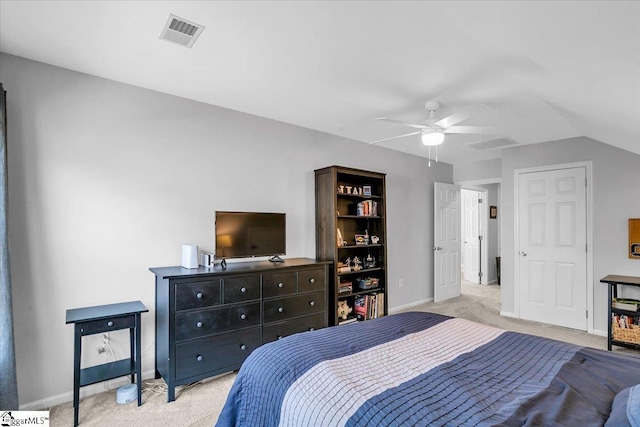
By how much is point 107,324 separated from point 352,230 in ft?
9.70

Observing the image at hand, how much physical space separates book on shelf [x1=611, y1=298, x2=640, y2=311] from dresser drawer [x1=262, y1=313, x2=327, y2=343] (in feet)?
10.5

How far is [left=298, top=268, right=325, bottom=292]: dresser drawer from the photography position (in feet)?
10.6

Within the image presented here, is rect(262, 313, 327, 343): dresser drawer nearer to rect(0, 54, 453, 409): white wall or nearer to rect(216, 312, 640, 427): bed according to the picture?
rect(0, 54, 453, 409): white wall

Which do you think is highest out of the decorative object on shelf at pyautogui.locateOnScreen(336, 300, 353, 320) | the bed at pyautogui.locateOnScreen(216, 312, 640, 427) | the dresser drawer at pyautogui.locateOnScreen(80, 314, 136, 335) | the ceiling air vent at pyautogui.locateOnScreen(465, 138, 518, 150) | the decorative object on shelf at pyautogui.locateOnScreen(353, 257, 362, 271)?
the ceiling air vent at pyautogui.locateOnScreen(465, 138, 518, 150)

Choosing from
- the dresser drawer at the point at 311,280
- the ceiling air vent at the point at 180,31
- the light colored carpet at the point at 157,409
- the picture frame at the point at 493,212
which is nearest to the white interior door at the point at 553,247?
the picture frame at the point at 493,212

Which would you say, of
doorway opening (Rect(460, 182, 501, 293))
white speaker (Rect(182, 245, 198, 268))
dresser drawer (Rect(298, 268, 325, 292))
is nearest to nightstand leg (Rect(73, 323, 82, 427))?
white speaker (Rect(182, 245, 198, 268))

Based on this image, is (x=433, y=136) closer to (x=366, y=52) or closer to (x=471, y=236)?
(x=366, y=52)

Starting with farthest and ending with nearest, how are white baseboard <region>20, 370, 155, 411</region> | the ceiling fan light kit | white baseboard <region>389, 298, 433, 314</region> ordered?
white baseboard <region>389, 298, 433, 314</region>
the ceiling fan light kit
white baseboard <region>20, 370, 155, 411</region>

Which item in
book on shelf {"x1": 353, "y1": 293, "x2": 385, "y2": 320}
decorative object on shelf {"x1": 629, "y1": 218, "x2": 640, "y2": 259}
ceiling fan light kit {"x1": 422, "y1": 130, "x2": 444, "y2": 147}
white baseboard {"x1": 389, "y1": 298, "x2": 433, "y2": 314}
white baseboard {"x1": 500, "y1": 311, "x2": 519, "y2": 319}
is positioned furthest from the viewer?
white baseboard {"x1": 389, "y1": 298, "x2": 433, "y2": 314}

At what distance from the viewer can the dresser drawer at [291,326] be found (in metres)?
2.96

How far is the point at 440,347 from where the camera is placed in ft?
5.88

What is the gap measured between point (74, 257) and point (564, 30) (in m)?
3.43

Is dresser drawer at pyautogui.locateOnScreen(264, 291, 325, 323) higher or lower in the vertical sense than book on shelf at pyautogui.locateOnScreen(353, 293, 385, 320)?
higher

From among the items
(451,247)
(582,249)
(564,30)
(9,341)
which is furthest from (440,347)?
(451,247)
